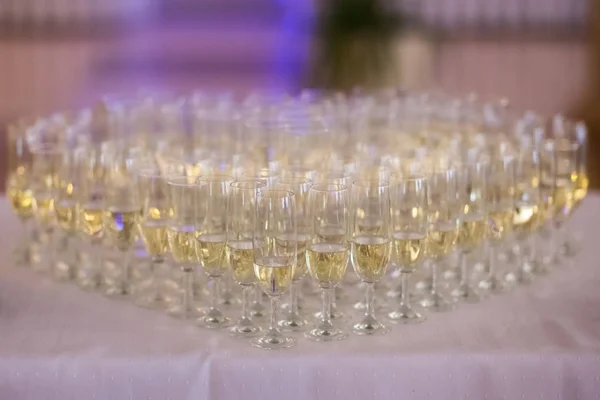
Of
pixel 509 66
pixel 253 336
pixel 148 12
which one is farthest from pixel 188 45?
pixel 253 336

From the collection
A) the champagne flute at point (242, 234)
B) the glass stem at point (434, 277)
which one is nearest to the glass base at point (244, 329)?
the champagne flute at point (242, 234)

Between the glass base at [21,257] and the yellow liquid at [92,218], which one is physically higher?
the yellow liquid at [92,218]

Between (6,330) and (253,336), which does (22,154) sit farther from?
(253,336)

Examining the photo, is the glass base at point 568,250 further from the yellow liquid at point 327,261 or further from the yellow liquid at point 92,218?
the yellow liquid at point 92,218

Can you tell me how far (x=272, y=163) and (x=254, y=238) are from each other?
0.55m

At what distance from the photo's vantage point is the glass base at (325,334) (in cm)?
185

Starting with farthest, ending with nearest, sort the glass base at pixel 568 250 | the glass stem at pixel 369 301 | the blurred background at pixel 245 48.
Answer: the blurred background at pixel 245 48
the glass base at pixel 568 250
the glass stem at pixel 369 301

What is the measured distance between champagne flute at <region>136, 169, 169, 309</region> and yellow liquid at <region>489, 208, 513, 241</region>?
2.50ft

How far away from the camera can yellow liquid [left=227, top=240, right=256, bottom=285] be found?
1.83 metres

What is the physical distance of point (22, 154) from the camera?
2504mm

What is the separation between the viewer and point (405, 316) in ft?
6.54

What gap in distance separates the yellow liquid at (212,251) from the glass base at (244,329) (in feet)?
0.39

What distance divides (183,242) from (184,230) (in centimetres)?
3

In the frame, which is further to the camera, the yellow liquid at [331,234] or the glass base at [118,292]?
the glass base at [118,292]
